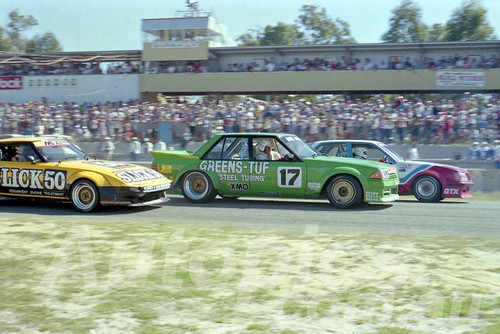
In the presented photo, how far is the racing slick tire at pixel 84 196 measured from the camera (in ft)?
32.1

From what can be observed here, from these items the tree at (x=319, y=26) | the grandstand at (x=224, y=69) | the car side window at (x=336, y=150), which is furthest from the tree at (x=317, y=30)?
the car side window at (x=336, y=150)

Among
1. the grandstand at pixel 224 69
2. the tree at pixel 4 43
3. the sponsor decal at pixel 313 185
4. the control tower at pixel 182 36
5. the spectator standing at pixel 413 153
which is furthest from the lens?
the tree at pixel 4 43

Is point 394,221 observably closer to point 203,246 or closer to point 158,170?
point 203,246

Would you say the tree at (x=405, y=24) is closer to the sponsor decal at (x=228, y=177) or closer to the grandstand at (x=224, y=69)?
the grandstand at (x=224, y=69)

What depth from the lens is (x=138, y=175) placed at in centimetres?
1006

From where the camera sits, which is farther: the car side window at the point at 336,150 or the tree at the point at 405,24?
the tree at the point at 405,24

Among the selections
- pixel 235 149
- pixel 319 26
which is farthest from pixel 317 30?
pixel 235 149

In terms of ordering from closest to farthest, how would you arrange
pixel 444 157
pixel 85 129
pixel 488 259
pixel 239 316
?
1. pixel 239 316
2. pixel 488 259
3. pixel 444 157
4. pixel 85 129

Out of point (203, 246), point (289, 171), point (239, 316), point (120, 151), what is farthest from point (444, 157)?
point (239, 316)

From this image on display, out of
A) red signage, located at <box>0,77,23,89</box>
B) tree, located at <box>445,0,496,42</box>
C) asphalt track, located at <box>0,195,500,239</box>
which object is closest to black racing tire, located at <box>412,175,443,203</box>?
asphalt track, located at <box>0,195,500,239</box>

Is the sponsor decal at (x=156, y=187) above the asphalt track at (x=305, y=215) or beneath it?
above

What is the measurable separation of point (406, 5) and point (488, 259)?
5015cm

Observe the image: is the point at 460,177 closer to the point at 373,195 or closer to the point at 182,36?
the point at 373,195

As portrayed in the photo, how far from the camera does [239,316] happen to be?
15.0ft
